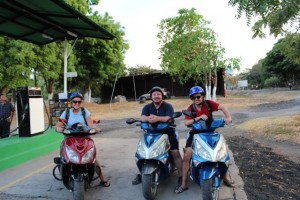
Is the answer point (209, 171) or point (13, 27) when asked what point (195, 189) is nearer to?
point (209, 171)

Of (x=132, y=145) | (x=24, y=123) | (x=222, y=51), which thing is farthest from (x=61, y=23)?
(x=222, y=51)

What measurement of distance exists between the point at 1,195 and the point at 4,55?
1356 centimetres

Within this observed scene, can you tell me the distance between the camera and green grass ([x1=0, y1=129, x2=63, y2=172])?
275 inches

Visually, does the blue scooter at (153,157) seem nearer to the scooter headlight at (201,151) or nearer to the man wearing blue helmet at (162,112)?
the man wearing blue helmet at (162,112)

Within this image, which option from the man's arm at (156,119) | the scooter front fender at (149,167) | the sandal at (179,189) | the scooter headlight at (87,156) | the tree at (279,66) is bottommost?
the sandal at (179,189)

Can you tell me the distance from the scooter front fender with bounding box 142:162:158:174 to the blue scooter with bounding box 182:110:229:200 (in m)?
0.53

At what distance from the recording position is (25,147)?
7.71 metres

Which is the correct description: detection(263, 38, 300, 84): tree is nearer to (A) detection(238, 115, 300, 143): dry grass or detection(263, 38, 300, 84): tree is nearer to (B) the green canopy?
(A) detection(238, 115, 300, 143): dry grass

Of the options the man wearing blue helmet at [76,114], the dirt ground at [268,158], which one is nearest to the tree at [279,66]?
the dirt ground at [268,158]

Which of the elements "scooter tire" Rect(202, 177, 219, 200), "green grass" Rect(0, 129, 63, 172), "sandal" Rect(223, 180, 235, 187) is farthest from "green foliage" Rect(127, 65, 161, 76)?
"scooter tire" Rect(202, 177, 219, 200)

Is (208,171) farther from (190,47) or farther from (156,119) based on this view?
(190,47)

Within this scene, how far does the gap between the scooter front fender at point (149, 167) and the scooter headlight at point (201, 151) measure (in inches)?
25.7

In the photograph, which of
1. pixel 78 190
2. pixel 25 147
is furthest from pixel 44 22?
pixel 78 190

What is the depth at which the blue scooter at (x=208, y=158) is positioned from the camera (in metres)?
4.18
